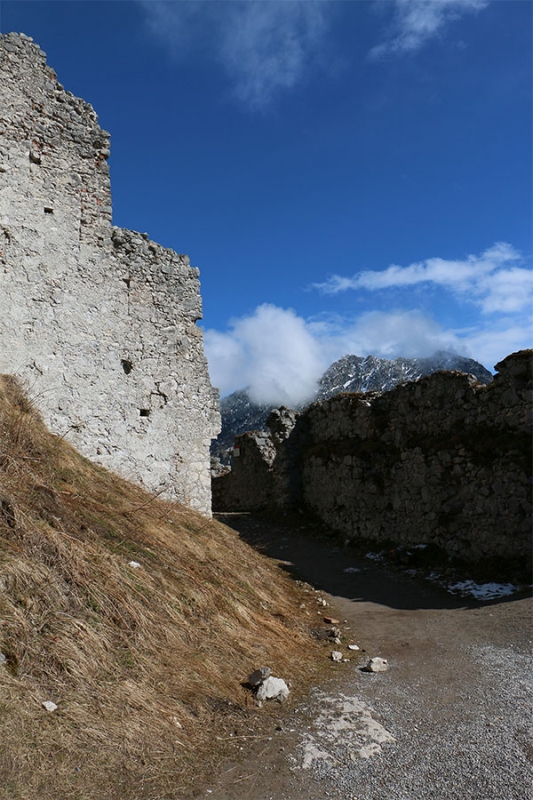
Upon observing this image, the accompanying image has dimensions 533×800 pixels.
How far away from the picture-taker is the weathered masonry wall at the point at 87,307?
906cm

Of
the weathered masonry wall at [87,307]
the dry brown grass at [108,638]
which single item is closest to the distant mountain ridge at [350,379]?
the weathered masonry wall at [87,307]

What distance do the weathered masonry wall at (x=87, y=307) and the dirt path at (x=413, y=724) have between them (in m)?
4.85

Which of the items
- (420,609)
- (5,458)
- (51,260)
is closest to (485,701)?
(420,609)

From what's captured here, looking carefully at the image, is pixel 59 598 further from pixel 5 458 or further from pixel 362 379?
pixel 362 379

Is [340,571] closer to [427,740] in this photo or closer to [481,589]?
[481,589]

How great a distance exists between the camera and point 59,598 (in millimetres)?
4637

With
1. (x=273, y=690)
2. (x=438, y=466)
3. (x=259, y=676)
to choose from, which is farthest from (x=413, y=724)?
(x=438, y=466)

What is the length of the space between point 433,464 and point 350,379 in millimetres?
39450

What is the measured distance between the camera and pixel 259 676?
16.7 feet

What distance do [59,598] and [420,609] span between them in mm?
6060

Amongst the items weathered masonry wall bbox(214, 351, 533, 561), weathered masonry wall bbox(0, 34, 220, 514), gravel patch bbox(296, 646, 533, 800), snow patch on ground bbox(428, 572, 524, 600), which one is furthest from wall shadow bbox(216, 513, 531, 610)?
gravel patch bbox(296, 646, 533, 800)

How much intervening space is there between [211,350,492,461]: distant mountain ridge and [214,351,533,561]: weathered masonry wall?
87.8 ft

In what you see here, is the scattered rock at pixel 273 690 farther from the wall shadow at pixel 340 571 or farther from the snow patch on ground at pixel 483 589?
the snow patch on ground at pixel 483 589

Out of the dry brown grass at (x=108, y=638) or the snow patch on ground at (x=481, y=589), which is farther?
the snow patch on ground at (x=481, y=589)
